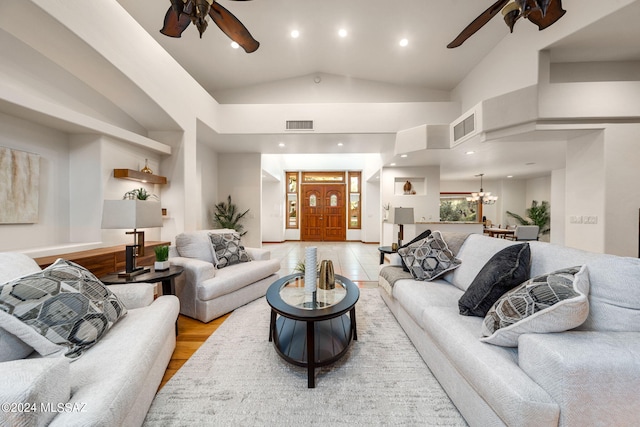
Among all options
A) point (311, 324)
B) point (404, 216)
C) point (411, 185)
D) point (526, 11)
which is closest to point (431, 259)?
point (404, 216)

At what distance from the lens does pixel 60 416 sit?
30.1 inches

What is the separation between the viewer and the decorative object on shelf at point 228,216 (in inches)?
213

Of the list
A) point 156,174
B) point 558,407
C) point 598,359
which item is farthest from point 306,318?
point 156,174

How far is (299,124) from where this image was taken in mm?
4332

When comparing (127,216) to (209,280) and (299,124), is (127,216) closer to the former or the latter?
(209,280)

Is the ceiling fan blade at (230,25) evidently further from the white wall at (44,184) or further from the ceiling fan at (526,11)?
the ceiling fan at (526,11)

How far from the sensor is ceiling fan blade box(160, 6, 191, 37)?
203 centimetres

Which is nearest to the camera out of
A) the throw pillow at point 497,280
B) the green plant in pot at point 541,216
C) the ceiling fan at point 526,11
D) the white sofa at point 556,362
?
the white sofa at point 556,362

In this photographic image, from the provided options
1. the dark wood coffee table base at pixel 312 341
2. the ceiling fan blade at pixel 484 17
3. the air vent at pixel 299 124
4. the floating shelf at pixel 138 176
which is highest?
the ceiling fan blade at pixel 484 17

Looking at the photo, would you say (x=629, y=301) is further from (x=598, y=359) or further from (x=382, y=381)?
(x=382, y=381)

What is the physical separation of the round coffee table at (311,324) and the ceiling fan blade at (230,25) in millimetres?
2483

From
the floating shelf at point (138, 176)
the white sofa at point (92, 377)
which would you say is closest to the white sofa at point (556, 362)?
the white sofa at point (92, 377)

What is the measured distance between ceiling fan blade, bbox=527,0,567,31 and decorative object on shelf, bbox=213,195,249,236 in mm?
5571

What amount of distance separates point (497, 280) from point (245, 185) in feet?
17.8
